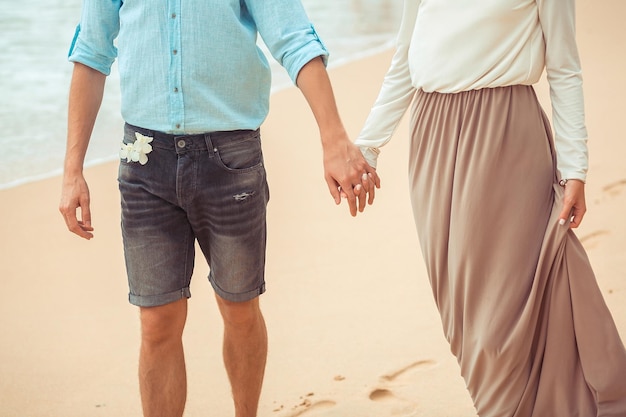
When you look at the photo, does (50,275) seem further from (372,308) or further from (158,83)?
(158,83)

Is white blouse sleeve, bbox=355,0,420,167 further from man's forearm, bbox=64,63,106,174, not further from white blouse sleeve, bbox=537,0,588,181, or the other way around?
man's forearm, bbox=64,63,106,174

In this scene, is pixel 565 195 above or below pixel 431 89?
below

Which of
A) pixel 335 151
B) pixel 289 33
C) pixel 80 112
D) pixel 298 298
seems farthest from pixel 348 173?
pixel 298 298

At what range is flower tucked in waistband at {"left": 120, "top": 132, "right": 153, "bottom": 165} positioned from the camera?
2637mm

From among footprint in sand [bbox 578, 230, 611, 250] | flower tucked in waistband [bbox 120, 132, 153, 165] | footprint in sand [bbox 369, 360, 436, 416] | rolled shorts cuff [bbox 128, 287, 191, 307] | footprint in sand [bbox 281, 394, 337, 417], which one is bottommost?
footprint in sand [bbox 281, 394, 337, 417]

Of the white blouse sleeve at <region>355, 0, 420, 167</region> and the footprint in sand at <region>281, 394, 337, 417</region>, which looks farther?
the footprint in sand at <region>281, 394, 337, 417</region>

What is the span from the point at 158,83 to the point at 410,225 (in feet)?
9.04

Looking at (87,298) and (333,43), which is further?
(333,43)

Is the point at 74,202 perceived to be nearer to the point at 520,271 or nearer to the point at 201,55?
the point at 201,55

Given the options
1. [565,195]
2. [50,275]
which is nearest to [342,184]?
[565,195]

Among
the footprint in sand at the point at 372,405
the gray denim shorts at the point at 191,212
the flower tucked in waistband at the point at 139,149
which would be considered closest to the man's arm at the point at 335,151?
the gray denim shorts at the point at 191,212

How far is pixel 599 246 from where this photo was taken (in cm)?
449

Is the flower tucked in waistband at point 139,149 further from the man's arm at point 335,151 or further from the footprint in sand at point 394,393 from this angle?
the footprint in sand at point 394,393

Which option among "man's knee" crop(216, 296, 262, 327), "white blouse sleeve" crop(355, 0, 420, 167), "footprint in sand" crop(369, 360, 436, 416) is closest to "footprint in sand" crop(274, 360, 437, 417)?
"footprint in sand" crop(369, 360, 436, 416)
